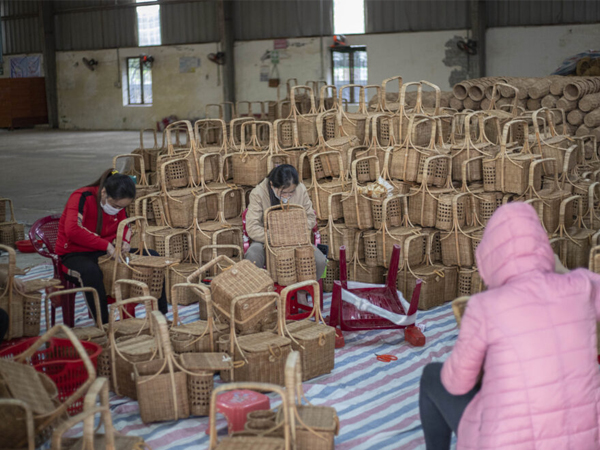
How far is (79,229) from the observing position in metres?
4.50

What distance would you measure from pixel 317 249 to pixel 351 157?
1289 mm

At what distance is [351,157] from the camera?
236 inches

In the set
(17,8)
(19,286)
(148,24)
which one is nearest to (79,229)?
(19,286)

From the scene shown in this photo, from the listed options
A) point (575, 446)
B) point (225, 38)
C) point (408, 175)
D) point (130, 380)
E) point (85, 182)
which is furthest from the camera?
point (225, 38)

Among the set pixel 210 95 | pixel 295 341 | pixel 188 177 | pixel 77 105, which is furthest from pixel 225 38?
pixel 295 341

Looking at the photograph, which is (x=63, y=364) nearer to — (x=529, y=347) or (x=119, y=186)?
(x=119, y=186)

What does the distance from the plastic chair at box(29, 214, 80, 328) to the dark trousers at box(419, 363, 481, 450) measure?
274 centimetres

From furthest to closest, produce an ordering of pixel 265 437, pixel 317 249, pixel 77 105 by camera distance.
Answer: pixel 77 105, pixel 317 249, pixel 265 437

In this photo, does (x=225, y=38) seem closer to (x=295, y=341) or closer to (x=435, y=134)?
(x=435, y=134)

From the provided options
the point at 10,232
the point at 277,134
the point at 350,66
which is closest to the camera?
the point at 277,134

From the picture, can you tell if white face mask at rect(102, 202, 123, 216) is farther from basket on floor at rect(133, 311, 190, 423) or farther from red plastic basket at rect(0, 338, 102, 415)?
basket on floor at rect(133, 311, 190, 423)

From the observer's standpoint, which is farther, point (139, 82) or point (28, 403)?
point (139, 82)

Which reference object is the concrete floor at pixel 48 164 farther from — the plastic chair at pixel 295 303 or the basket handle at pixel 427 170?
the basket handle at pixel 427 170

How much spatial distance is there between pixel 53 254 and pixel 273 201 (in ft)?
5.04
